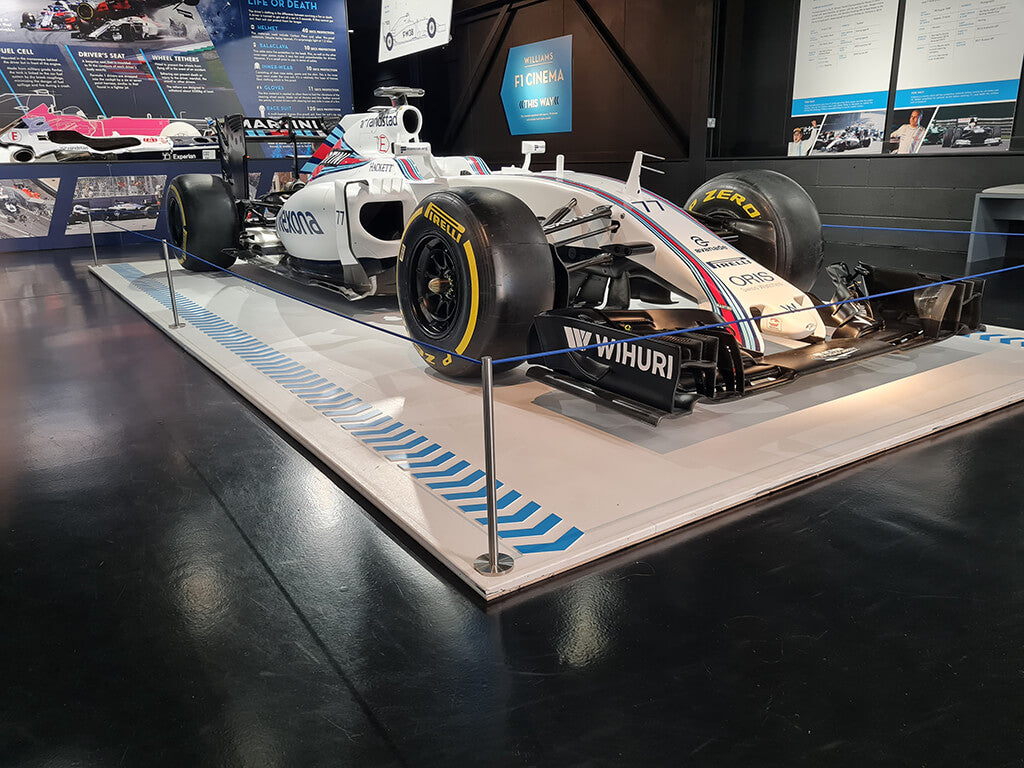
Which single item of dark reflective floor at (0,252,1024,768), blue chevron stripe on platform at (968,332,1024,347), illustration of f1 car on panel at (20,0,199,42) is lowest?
dark reflective floor at (0,252,1024,768)

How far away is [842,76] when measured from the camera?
8.48 meters

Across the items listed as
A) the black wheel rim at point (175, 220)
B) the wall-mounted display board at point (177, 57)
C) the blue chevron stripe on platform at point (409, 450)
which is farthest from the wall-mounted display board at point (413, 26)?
the blue chevron stripe on platform at point (409, 450)

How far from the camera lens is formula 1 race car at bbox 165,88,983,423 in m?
3.16

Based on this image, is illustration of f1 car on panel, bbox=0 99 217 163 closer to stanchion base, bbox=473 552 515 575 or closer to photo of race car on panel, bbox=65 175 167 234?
photo of race car on panel, bbox=65 175 167 234

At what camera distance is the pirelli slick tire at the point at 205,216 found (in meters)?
7.41

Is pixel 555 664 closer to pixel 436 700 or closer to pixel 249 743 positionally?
pixel 436 700

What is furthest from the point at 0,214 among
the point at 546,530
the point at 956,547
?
the point at 956,547

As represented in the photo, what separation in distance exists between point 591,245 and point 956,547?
2.36 m

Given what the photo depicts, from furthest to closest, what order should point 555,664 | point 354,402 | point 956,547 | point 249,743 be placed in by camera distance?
point 354,402 → point 956,547 → point 555,664 → point 249,743

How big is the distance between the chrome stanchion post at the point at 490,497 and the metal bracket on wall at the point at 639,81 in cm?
916

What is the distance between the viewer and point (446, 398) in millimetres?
3838

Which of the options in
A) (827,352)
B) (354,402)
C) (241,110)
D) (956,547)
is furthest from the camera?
(241,110)

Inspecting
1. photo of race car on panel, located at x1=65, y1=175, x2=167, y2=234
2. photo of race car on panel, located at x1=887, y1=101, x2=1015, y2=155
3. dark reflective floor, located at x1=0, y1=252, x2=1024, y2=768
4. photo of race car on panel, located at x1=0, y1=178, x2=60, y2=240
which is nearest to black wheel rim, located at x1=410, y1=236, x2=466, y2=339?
dark reflective floor, located at x1=0, y1=252, x2=1024, y2=768

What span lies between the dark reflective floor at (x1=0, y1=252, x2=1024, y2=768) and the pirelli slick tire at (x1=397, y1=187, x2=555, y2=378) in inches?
39.5
